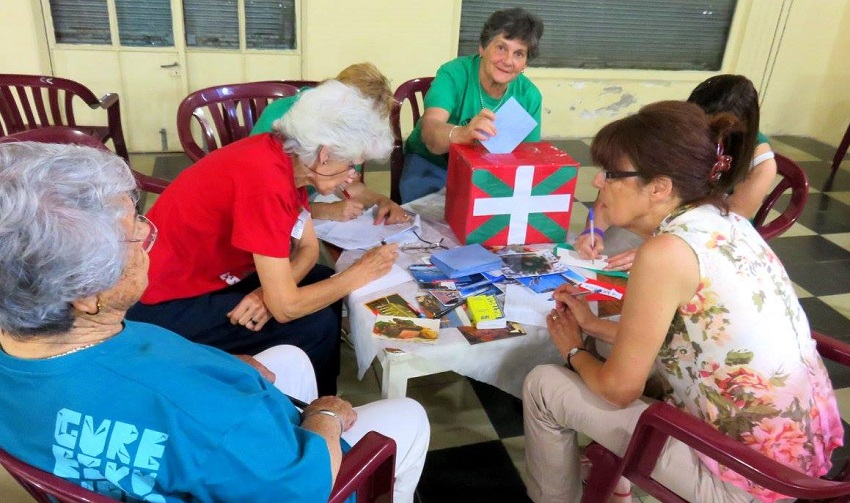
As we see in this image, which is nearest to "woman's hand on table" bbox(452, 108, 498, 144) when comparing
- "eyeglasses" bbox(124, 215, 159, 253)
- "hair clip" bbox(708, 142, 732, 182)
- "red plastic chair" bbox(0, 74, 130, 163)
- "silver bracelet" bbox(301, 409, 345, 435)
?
"hair clip" bbox(708, 142, 732, 182)

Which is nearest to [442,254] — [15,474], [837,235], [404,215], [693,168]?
[404,215]

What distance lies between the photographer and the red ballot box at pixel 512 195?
1.80m

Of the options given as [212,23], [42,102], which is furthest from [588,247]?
[212,23]

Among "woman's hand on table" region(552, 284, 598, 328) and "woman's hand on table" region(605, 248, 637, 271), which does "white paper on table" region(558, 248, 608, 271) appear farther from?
"woman's hand on table" region(552, 284, 598, 328)

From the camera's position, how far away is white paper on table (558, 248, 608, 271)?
5.88ft

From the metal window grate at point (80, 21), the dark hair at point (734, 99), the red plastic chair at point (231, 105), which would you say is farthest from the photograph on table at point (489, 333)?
the metal window grate at point (80, 21)

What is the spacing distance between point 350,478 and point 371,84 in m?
1.29

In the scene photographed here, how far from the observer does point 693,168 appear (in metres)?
1.30

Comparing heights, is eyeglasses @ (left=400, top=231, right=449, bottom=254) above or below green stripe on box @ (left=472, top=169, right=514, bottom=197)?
below

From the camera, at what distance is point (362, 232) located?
1.95 meters

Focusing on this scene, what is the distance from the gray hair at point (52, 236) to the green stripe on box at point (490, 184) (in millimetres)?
1043

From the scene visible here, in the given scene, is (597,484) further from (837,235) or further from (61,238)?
(837,235)

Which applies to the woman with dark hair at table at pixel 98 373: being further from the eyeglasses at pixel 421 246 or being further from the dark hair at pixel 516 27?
the dark hair at pixel 516 27

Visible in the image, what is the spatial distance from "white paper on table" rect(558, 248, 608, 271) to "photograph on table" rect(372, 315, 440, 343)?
510 mm
